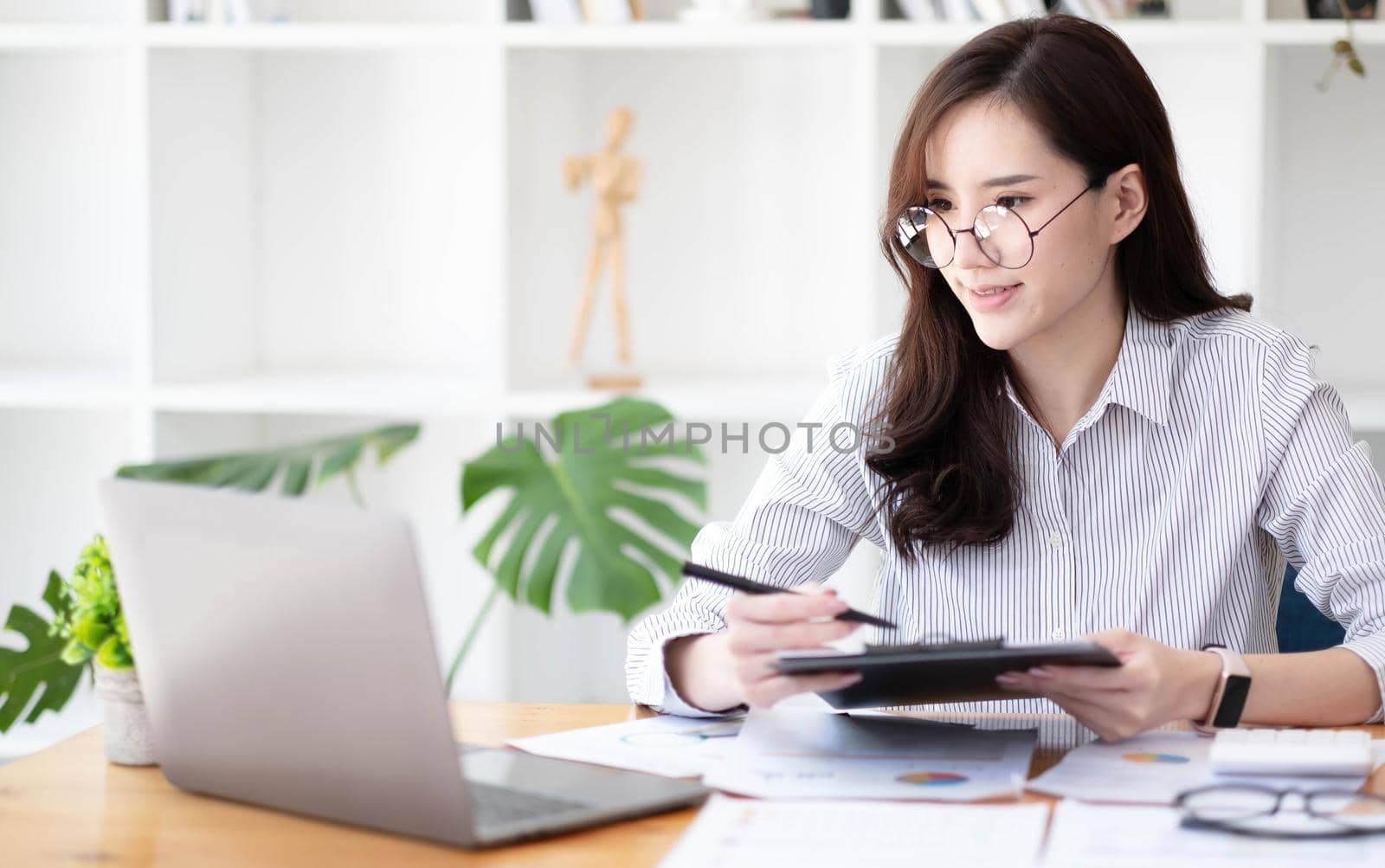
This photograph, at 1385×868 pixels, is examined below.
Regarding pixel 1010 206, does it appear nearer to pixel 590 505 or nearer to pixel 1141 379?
pixel 1141 379

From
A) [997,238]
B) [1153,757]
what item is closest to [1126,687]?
[1153,757]

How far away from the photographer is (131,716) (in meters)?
1.13

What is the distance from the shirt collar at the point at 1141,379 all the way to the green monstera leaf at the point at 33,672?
3.33 feet

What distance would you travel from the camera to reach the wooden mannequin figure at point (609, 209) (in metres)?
2.84

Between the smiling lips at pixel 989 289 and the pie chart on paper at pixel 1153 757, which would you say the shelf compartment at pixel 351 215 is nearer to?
the smiling lips at pixel 989 289

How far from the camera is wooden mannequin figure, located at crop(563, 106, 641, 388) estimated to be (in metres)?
2.84

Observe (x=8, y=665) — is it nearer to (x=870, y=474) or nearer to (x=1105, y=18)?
(x=870, y=474)

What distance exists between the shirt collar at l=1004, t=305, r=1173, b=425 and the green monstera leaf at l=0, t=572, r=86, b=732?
3.33 ft

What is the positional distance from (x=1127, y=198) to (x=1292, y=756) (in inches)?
27.9

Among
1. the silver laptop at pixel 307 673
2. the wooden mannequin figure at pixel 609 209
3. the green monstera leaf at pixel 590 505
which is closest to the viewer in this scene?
the silver laptop at pixel 307 673

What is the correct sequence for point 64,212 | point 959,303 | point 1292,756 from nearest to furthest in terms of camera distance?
point 1292,756 < point 959,303 < point 64,212

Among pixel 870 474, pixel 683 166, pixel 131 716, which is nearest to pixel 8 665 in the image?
pixel 131 716

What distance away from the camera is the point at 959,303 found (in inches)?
64.0

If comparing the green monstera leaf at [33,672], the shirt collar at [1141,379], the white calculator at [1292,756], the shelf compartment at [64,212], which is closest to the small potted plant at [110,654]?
the green monstera leaf at [33,672]
